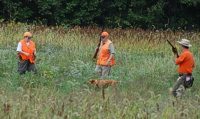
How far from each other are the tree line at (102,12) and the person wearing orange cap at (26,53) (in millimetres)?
16678

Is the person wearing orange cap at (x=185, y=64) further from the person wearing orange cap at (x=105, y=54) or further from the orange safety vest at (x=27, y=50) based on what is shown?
→ the orange safety vest at (x=27, y=50)

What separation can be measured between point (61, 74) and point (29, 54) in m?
1.53

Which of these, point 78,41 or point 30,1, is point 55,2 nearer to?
point 30,1

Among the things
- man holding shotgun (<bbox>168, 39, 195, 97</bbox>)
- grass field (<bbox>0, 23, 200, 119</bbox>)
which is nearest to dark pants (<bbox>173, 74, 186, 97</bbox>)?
man holding shotgun (<bbox>168, 39, 195, 97</bbox>)

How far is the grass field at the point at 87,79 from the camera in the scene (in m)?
7.79

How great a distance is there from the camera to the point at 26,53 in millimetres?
→ 13734

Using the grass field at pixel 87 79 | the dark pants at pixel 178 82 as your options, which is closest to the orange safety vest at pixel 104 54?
the grass field at pixel 87 79

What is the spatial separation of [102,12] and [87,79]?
65.2 feet

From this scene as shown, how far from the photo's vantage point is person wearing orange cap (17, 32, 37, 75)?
1373 centimetres

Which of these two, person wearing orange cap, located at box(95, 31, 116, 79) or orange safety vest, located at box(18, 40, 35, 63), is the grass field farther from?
orange safety vest, located at box(18, 40, 35, 63)

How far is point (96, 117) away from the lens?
295 inches

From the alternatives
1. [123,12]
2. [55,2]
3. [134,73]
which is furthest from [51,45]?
[123,12]

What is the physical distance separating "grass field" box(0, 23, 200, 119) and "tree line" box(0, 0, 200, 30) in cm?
813

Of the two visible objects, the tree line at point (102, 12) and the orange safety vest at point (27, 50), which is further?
the tree line at point (102, 12)
